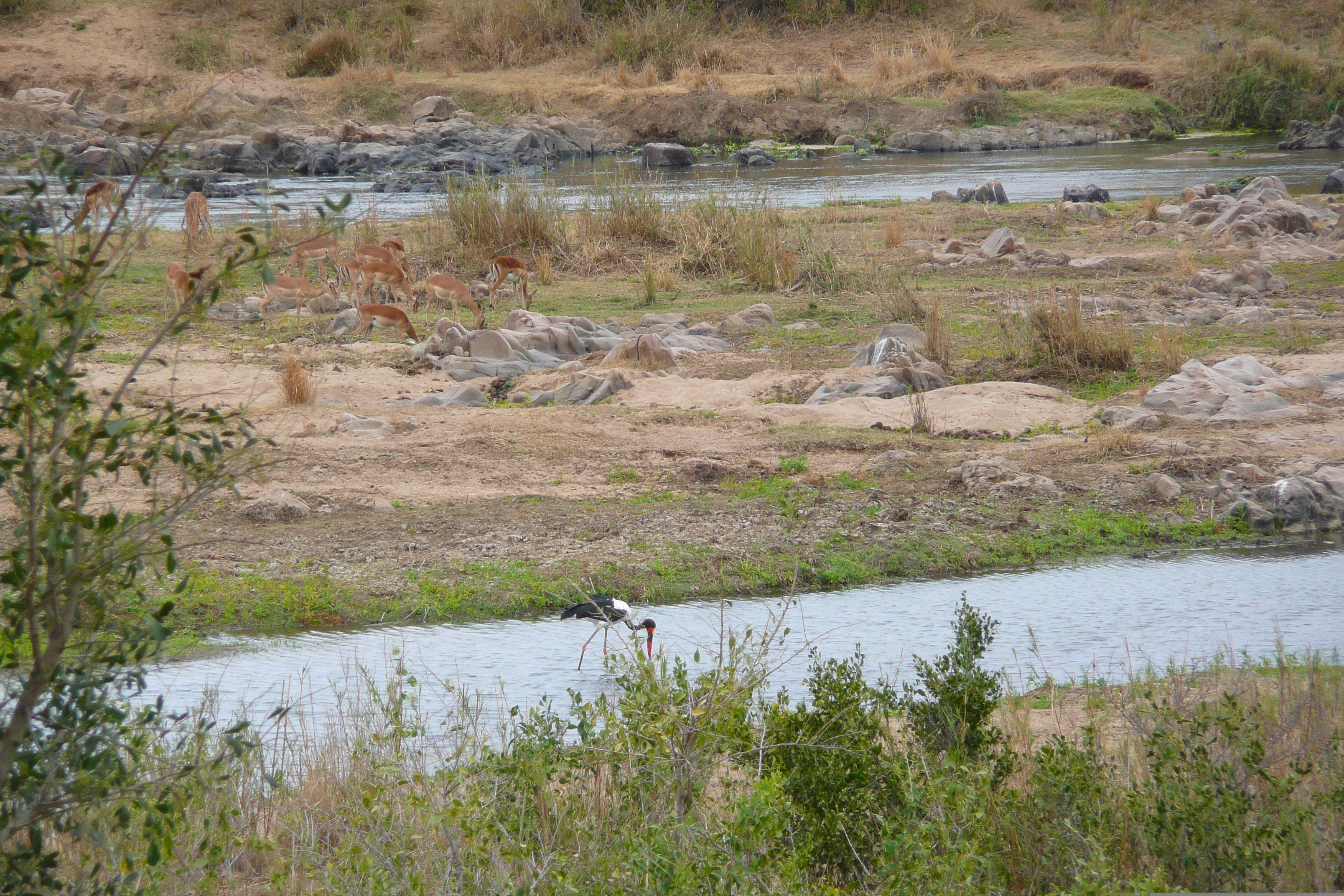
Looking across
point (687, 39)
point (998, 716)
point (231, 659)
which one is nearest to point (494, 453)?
point (231, 659)

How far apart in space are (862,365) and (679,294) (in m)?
4.43

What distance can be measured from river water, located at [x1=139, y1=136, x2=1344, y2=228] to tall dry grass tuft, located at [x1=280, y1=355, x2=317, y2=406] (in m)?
8.94

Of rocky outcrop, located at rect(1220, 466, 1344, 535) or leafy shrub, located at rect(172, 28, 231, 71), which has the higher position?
leafy shrub, located at rect(172, 28, 231, 71)

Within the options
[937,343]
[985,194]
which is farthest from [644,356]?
[985,194]

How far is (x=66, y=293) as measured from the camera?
2318 mm

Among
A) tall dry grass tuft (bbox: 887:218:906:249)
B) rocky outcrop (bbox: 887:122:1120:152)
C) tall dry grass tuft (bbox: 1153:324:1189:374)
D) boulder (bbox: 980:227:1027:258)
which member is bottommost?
rocky outcrop (bbox: 887:122:1120:152)

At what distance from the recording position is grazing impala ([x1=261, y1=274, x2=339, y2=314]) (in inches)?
511

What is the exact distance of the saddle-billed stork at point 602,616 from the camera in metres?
5.49

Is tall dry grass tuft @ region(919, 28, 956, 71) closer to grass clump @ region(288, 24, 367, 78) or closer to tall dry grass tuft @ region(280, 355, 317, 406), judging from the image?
grass clump @ region(288, 24, 367, 78)

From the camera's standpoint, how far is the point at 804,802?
3803 millimetres

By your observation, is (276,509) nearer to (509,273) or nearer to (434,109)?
(509,273)

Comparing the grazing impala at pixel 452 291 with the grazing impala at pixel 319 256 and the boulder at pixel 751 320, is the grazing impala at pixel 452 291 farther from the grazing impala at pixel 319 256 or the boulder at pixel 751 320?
the boulder at pixel 751 320

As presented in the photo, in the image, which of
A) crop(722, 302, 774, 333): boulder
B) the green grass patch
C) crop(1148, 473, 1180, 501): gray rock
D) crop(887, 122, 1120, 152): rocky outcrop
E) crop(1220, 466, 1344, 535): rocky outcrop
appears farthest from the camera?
the green grass patch

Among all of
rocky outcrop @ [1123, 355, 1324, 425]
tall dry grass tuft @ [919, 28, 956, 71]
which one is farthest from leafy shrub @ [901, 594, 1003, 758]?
tall dry grass tuft @ [919, 28, 956, 71]
